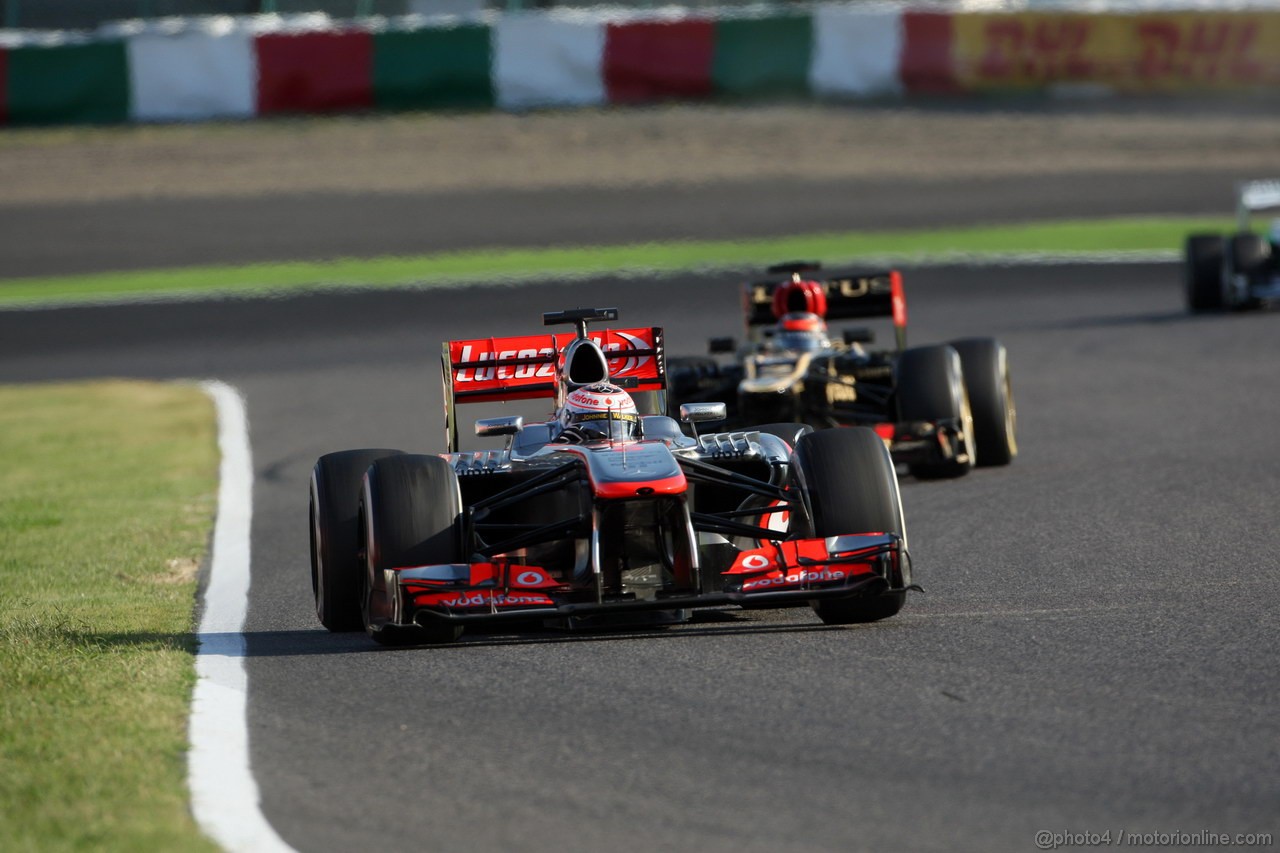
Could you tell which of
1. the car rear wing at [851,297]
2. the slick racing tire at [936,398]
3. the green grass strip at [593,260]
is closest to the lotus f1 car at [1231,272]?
the green grass strip at [593,260]

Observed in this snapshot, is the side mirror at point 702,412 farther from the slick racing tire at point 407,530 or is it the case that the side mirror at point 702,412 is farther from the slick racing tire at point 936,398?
the slick racing tire at point 936,398

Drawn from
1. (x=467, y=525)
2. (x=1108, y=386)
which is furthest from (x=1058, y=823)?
(x=1108, y=386)

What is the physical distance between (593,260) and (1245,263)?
8797 millimetres

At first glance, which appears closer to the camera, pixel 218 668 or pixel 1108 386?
pixel 218 668

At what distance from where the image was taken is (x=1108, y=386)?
16.3m

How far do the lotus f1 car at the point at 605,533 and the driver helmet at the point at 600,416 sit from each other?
48 mm

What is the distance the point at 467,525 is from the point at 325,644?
28.2 inches

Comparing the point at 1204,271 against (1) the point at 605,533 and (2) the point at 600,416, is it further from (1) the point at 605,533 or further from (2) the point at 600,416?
(1) the point at 605,533

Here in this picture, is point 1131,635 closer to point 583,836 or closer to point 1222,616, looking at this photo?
point 1222,616

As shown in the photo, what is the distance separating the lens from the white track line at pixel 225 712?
17.7 ft

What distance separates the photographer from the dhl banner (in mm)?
31922

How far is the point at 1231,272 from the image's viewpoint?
2031 cm

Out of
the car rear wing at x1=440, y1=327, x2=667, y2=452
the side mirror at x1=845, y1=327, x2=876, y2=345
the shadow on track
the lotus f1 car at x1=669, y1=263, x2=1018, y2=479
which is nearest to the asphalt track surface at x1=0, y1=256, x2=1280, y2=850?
the shadow on track

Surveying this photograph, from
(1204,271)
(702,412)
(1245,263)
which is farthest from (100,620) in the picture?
(1245,263)
